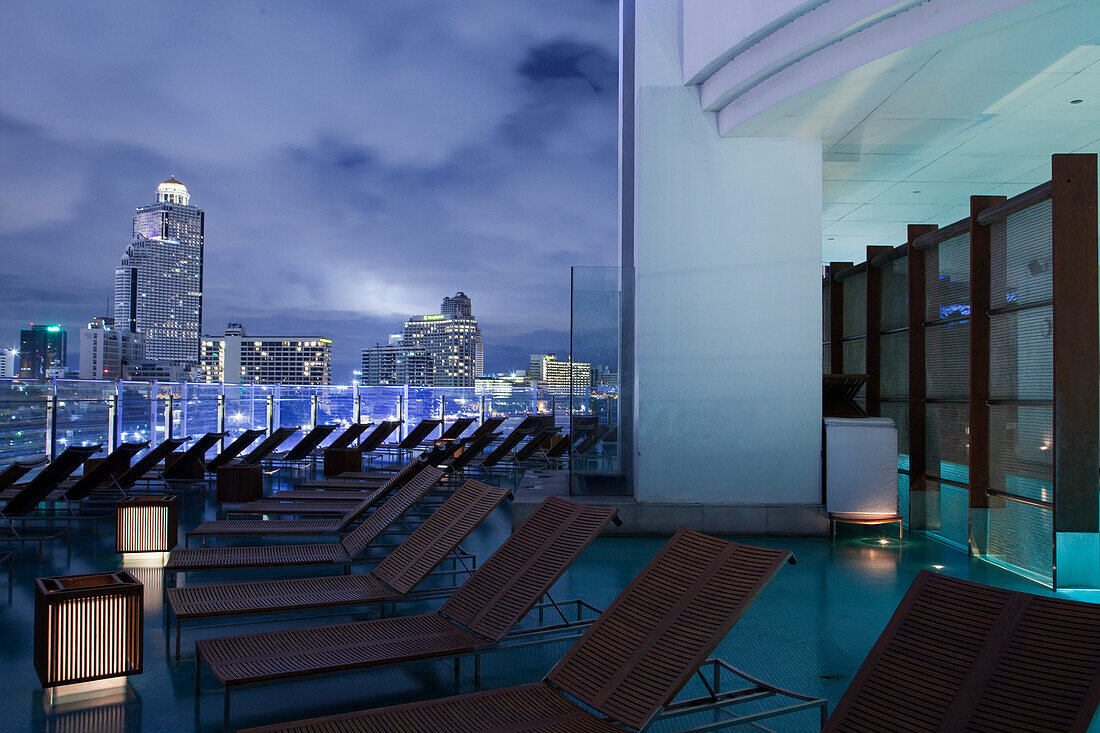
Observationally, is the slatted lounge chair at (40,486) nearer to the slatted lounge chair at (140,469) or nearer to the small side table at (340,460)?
the slatted lounge chair at (140,469)

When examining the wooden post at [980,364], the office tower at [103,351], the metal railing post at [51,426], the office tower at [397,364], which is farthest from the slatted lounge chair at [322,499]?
the office tower at [103,351]

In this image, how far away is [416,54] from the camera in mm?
38719

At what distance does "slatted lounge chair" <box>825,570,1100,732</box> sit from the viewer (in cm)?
222

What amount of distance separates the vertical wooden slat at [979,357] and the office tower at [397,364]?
74.5m

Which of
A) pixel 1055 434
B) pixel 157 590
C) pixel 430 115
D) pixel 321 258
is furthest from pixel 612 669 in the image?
pixel 321 258

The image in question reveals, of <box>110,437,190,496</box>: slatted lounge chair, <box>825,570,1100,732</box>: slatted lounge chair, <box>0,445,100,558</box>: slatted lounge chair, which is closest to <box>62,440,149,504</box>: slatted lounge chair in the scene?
<box>110,437,190,496</box>: slatted lounge chair

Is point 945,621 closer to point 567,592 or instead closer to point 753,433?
point 567,592

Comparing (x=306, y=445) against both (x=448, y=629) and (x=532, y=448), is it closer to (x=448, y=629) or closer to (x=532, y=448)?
(x=532, y=448)

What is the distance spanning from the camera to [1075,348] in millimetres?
5270

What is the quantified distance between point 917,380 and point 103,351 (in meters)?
111

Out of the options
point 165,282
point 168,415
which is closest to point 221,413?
point 168,415

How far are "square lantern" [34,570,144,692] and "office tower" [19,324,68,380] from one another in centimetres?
11469

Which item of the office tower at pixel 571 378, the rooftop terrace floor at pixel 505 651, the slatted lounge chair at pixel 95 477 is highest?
the office tower at pixel 571 378

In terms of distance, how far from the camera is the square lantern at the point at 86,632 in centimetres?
332
